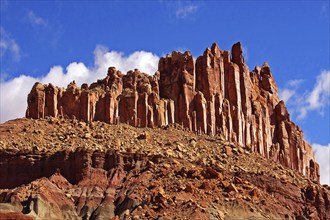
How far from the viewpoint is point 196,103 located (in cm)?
18300

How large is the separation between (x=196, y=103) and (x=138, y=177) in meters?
28.5

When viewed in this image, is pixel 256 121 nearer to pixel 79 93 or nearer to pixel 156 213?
pixel 79 93

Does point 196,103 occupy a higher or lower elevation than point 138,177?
higher

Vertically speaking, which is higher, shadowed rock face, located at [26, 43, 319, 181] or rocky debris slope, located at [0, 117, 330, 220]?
shadowed rock face, located at [26, 43, 319, 181]

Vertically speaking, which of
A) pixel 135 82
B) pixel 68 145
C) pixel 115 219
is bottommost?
pixel 115 219

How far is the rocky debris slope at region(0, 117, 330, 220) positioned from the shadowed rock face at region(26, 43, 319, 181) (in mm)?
3154

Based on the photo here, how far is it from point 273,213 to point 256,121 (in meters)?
40.3

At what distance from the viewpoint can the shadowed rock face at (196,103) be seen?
176500 millimetres

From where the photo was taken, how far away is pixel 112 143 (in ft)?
547

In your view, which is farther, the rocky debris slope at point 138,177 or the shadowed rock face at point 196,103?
the shadowed rock face at point 196,103

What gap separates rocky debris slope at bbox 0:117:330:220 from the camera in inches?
5837

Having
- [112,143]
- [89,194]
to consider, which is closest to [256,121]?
[112,143]

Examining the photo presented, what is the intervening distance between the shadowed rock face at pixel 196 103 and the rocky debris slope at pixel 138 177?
315cm

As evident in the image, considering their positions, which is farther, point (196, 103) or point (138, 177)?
point (196, 103)
